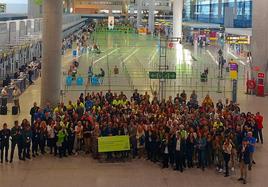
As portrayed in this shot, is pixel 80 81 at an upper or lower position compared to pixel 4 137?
upper

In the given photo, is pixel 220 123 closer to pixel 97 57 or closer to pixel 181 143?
pixel 181 143

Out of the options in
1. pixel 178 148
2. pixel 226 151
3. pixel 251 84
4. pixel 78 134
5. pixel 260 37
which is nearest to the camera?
pixel 226 151

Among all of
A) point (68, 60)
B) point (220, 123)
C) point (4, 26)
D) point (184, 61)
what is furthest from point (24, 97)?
point (184, 61)

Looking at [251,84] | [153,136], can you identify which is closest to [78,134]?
A: [153,136]

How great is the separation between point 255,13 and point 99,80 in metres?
11.6

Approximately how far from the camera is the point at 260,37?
3192 centimetres

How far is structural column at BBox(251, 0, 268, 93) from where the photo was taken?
31.6 m

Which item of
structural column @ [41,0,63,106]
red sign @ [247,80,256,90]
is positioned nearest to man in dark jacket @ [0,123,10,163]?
structural column @ [41,0,63,106]

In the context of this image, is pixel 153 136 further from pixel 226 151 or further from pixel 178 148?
pixel 226 151

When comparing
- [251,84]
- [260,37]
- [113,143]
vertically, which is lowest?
[113,143]

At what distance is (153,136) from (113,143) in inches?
52.6

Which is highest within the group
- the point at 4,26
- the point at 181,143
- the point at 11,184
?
the point at 4,26

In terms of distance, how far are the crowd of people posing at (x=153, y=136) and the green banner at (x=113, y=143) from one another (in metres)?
0.22

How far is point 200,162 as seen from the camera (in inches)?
602
